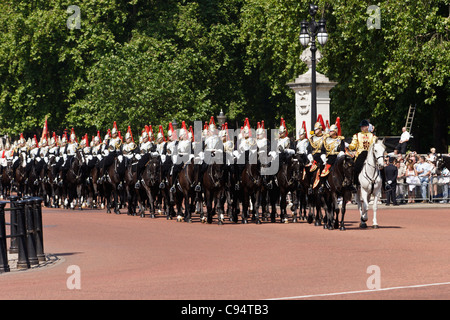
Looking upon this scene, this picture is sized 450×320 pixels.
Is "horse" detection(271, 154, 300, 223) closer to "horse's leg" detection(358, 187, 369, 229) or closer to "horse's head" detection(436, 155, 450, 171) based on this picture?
"horse's leg" detection(358, 187, 369, 229)

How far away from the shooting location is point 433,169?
32.2 m

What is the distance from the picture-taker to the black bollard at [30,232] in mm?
15672

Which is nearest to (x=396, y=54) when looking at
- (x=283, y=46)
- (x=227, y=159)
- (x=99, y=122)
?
(x=283, y=46)

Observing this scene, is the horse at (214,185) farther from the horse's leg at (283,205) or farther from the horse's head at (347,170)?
the horse's head at (347,170)

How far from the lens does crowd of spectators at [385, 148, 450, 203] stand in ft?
105

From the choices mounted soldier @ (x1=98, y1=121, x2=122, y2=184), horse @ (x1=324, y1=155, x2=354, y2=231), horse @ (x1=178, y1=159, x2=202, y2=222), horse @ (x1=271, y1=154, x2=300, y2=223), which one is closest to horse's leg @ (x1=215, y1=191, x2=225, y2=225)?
horse @ (x1=178, y1=159, x2=202, y2=222)

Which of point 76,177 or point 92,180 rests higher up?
point 76,177

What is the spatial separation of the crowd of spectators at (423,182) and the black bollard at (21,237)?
18.3m

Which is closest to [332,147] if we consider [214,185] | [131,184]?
[214,185]

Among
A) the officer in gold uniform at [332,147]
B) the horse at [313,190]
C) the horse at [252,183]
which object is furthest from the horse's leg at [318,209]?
the horse at [252,183]

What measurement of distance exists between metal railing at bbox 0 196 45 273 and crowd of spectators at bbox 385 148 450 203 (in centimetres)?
1776

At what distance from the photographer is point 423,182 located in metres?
32.2

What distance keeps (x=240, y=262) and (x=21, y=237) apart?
3.18 metres

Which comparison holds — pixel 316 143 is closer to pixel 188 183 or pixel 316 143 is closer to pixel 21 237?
pixel 188 183
